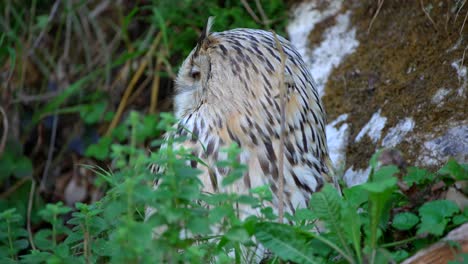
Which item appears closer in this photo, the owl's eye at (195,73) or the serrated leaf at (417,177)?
the serrated leaf at (417,177)

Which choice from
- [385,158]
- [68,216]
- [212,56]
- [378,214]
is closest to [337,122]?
[212,56]

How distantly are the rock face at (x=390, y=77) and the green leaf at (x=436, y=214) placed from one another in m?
0.80

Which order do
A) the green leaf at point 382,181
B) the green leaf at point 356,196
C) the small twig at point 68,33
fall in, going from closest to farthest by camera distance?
1. the green leaf at point 382,181
2. the green leaf at point 356,196
3. the small twig at point 68,33

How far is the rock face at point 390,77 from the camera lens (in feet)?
10.5

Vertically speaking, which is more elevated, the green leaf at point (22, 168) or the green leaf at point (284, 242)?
the green leaf at point (22, 168)

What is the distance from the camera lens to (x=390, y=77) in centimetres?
360

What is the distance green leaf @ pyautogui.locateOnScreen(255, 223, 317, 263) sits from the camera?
212 cm

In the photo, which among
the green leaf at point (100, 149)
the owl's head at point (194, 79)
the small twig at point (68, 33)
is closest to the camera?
the owl's head at point (194, 79)

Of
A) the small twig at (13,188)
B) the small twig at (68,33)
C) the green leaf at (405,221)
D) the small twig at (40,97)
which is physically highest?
the small twig at (68,33)

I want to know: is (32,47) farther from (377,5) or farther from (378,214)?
(378,214)

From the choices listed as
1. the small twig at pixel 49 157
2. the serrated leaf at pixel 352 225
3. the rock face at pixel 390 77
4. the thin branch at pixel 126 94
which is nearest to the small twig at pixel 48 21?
the small twig at pixel 49 157

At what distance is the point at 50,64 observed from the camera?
4945 millimetres

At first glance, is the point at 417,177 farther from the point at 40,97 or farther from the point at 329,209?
the point at 40,97

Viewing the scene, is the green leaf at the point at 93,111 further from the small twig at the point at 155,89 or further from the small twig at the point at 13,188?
the small twig at the point at 13,188
